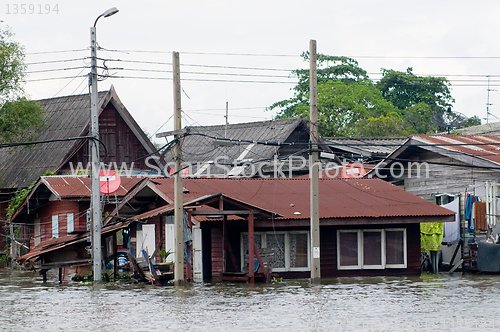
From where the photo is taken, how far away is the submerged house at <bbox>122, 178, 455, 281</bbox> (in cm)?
2545


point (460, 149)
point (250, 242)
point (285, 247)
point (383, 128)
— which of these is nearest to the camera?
point (250, 242)

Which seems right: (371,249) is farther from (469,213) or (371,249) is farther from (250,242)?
(250,242)

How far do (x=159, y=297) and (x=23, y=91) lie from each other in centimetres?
1912

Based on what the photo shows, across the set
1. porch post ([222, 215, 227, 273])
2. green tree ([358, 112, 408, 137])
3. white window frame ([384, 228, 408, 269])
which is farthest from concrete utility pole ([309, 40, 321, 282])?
green tree ([358, 112, 408, 137])

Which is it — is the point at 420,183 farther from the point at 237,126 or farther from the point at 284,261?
the point at 237,126

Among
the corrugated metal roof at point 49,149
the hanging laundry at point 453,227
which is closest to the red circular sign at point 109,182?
the corrugated metal roof at point 49,149

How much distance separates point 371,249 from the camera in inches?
1080

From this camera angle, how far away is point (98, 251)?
25016 millimetres

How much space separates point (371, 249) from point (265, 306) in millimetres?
9282

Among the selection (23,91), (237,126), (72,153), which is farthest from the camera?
(237,126)

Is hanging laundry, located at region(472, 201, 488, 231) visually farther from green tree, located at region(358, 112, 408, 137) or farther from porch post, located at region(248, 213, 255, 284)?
green tree, located at region(358, 112, 408, 137)

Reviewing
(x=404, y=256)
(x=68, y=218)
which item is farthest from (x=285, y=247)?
(x=68, y=218)

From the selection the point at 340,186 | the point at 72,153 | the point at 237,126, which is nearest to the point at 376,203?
the point at 340,186

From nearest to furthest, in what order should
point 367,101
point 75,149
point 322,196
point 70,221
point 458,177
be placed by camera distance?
point 322,196 → point 458,177 → point 70,221 → point 75,149 → point 367,101
